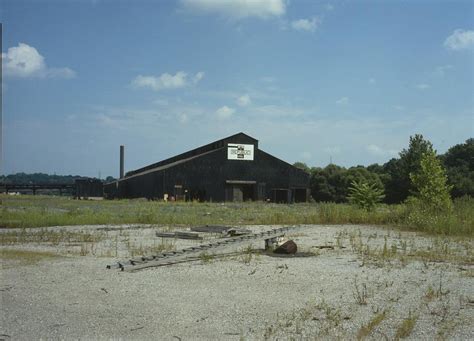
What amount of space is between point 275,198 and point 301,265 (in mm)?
48010

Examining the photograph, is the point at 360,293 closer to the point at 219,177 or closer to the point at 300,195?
the point at 219,177

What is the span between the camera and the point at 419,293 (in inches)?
293

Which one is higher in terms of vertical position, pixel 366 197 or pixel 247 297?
pixel 366 197

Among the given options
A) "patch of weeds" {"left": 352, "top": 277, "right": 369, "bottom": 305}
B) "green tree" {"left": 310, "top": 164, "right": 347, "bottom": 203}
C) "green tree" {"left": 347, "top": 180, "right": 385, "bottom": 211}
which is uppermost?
"green tree" {"left": 310, "top": 164, "right": 347, "bottom": 203}

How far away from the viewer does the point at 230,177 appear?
5609 cm

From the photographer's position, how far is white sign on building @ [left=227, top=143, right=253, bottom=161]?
185 ft

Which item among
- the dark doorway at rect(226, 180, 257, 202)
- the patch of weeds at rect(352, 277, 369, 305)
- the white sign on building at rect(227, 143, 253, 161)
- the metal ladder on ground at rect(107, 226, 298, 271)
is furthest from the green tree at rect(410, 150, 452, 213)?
the white sign on building at rect(227, 143, 253, 161)

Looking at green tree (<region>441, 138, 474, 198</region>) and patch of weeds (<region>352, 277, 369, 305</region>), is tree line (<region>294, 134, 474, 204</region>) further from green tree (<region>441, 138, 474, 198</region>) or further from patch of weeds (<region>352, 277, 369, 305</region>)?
patch of weeds (<region>352, 277, 369, 305</region>)

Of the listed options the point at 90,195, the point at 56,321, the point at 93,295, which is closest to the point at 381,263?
the point at 93,295

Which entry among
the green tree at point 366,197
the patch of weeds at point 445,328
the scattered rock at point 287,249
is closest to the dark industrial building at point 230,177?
the green tree at point 366,197

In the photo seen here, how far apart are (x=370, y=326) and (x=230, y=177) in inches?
1981

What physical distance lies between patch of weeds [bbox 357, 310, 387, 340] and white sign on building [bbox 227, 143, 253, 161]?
165 ft

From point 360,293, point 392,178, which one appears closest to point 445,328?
point 360,293

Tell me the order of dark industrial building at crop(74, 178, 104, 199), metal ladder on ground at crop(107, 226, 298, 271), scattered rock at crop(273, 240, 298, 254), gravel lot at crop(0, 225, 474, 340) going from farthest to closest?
1. dark industrial building at crop(74, 178, 104, 199)
2. scattered rock at crop(273, 240, 298, 254)
3. metal ladder on ground at crop(107, 226, 298, 271)
4. gravel lot at crop(0, 225, 474, 340)
